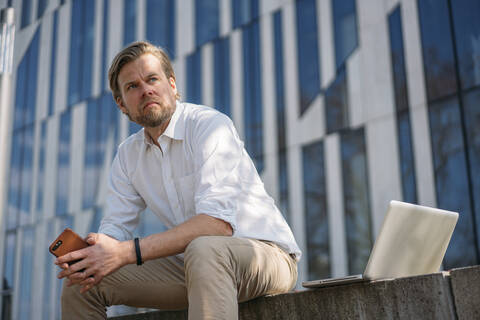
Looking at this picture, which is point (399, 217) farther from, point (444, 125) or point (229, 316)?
point (444, 125)

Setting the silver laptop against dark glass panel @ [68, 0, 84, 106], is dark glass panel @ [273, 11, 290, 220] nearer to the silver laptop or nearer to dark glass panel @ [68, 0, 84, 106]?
dark glass panel @ [68, 0, 84, 106]

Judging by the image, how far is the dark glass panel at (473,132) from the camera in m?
9.48

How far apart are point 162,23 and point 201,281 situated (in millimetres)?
14705

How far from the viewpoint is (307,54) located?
40.9 feet

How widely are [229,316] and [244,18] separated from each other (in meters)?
12.4

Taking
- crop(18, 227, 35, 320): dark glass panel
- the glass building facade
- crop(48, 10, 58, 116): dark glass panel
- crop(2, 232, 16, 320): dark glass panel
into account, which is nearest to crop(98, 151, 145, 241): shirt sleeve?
the glass building facade

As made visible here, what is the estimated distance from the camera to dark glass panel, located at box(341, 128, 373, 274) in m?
11.1

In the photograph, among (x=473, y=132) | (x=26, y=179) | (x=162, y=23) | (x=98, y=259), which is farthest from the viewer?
(x=26, y=179)

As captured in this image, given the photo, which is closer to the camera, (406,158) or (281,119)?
(406,158)

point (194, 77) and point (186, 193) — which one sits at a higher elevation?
point (194, 77)

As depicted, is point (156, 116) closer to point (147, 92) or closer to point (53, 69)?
point (147, 92)

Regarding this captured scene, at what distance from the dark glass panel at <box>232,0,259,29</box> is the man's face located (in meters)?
10.9

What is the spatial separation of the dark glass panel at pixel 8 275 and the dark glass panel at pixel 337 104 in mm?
12296

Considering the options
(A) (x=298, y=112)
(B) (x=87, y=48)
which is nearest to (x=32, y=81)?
(B) (x=87, y=48)
